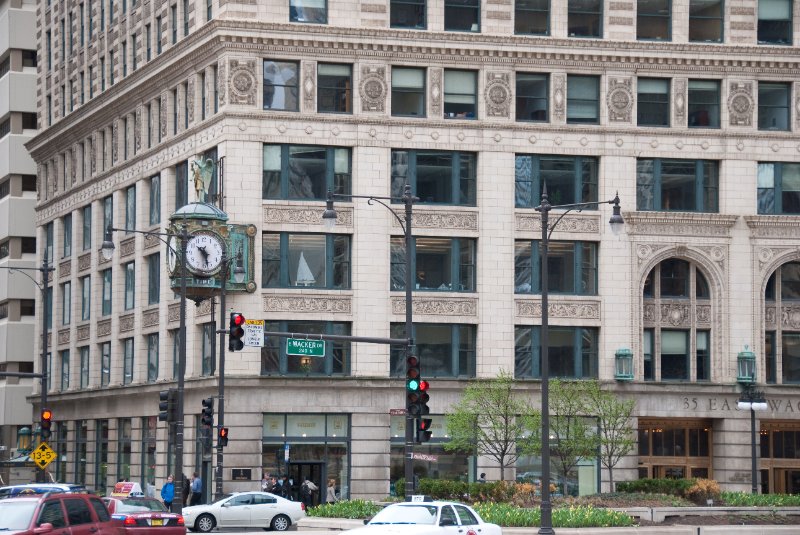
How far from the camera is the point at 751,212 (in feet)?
232

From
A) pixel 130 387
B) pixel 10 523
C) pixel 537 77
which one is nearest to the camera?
pixel 10 523

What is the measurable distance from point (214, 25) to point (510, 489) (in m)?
23.2

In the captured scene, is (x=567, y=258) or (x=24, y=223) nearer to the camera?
(x=567, y=258)

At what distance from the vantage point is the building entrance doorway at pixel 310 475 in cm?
6712

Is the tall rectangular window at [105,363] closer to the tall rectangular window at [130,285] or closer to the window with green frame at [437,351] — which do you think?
the tall rectangular window at [130,285]

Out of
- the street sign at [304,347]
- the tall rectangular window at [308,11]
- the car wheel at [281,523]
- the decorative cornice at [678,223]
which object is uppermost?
the tall rectangular window at [308,11]

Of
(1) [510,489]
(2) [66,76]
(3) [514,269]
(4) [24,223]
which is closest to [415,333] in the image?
Result: (3) [514,269]

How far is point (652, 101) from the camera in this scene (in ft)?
231

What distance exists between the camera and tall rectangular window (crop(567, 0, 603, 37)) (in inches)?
2768

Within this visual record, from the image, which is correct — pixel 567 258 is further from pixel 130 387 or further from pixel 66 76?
pixel 66 76

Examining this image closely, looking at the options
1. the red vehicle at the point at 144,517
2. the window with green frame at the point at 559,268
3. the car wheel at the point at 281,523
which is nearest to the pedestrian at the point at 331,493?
the car wheel at the point at 281,523

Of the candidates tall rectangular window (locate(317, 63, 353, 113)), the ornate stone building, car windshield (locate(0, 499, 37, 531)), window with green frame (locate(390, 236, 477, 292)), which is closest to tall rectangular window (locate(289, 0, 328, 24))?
the ornate stone building

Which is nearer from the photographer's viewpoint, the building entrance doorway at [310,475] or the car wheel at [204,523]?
the car wheel at [204,523]

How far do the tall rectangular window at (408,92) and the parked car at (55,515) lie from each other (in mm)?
35458
